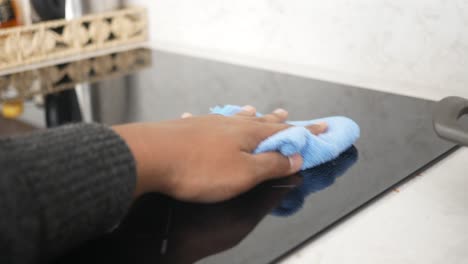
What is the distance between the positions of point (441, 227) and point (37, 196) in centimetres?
43

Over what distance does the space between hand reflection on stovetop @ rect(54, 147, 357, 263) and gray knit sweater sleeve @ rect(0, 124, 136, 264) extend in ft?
0.10

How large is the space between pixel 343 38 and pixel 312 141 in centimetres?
58

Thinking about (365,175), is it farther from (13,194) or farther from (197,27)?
(197,27)

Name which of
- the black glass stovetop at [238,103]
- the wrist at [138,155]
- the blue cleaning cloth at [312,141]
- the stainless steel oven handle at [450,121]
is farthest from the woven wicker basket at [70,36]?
the stainless steel oven handle at [450,121]

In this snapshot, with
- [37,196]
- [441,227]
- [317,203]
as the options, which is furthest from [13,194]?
[441,227]

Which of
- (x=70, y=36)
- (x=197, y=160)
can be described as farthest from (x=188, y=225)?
(x=70, y=36)

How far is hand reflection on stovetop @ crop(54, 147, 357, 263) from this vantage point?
0.53m

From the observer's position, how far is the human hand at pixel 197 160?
0.59 m

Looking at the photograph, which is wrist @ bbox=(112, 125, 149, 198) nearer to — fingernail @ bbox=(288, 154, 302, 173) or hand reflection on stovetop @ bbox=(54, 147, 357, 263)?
hand reflection on stovetop @ bbox=(54, 147, 357, 263)

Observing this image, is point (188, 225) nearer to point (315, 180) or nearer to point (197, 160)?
point (197, 160)

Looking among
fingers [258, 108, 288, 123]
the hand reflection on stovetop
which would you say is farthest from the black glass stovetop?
fingers [258, 108, 288, 123]

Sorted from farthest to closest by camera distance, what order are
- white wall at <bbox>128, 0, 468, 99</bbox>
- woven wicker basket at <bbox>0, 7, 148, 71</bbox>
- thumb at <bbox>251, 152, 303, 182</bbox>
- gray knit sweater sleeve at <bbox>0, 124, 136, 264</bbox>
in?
1. woven wicker basket at <bbox>0, 7, 148, 71</bbox>
2. white wall at <bbox>128, 0, 468, 99</bbox>
3. thumb at <bbox>251, 152, 303, 182</bbox>
4. gray knit sweater sleeve at <bbox>0, 124, 136, 264</bbox>

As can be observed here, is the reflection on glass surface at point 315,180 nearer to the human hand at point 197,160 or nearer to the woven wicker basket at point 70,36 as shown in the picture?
the human hand at point 197,160

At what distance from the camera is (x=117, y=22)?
4.86 feet
